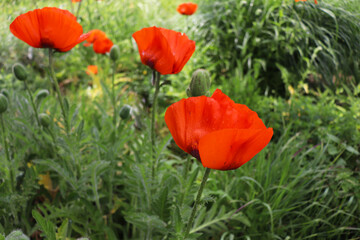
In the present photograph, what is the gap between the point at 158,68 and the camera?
0.90 meters

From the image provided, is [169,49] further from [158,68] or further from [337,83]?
[337,83]

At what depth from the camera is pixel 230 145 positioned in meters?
0.57

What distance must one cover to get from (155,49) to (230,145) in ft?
1.40

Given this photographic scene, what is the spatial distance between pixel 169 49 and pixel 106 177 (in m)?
0.70

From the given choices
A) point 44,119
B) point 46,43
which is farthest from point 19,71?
point 46,43

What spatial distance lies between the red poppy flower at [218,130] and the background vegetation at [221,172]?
0.18 m

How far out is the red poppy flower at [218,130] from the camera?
22.1 inches

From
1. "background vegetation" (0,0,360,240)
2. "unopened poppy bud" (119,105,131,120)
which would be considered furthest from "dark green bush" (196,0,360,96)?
"unopened poppy bud" (119,105,131,120)

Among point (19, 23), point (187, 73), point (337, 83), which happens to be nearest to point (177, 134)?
point (19, 23)

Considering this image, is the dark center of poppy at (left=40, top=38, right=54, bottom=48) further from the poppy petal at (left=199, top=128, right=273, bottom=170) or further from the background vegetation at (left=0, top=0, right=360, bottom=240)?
the poppy petal at (left=199, top=128, right=273, bottom=170)

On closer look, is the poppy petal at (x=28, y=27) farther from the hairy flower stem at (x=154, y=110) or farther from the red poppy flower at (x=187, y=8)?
the red poppy flower at (x=187, y=8)

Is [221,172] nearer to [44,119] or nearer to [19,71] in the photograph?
[44,119]

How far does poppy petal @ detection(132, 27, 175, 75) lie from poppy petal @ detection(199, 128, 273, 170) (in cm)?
37

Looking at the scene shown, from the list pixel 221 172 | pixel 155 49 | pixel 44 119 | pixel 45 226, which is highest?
pixel 155 49
